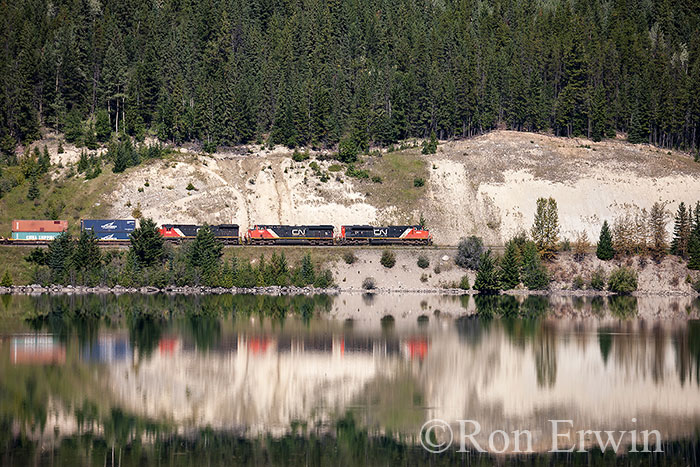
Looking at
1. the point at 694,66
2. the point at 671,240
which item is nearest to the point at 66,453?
the point at 671,240

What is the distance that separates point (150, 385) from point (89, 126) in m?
113

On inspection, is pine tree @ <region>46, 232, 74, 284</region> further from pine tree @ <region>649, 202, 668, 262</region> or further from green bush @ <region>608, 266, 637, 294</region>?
pine tree @ <region>649, 202, 668, 262</region>

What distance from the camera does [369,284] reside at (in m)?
126

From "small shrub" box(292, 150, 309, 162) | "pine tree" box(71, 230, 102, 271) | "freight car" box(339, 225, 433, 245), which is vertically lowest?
"pine tree" box(71, 230, 102, 271)

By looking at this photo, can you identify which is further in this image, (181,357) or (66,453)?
(181,357)

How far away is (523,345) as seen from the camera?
74.7 m

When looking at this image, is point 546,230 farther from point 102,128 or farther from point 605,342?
point 102,128

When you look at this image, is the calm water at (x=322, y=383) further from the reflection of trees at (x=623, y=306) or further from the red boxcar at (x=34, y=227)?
the red boxcar at (x=34, y=227)

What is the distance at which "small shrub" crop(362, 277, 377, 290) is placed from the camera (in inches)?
4961

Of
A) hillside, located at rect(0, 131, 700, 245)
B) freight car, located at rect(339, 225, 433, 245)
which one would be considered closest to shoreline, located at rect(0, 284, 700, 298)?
freight car, located at rect(339, 225, 433, 245)

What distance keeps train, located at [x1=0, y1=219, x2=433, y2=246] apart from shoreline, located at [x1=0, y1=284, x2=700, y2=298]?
1181 centimetres

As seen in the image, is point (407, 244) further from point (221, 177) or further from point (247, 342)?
point (247, 342)

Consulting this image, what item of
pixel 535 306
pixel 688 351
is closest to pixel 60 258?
pixel 535 306

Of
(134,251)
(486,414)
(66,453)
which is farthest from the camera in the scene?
(134,251)
